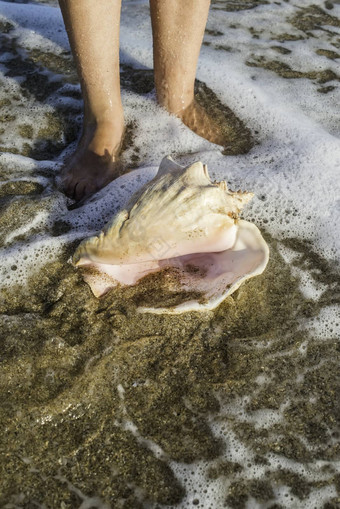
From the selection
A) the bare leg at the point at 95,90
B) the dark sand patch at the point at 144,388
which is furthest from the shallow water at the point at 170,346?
the bare leg at the point at 95,90

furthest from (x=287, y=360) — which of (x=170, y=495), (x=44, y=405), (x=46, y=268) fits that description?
(x=46, y=268)

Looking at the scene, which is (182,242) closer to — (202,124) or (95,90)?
(95,90)

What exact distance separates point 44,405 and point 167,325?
54 cm

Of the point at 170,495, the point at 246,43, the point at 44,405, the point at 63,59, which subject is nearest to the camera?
the point at 170,495

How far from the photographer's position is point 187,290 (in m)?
1.99

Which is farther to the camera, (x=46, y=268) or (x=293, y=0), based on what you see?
(x=293, y=0)

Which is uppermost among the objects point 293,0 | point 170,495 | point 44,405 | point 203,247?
point 293,0

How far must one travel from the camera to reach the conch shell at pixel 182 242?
190cm

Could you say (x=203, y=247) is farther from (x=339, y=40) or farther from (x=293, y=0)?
(x=293, y=0)

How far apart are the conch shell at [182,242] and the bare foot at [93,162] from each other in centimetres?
54

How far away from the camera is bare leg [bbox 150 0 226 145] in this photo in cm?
254

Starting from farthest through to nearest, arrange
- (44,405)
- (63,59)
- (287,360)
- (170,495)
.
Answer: (63,59)
(287,360)
(44,405)
(170,495)

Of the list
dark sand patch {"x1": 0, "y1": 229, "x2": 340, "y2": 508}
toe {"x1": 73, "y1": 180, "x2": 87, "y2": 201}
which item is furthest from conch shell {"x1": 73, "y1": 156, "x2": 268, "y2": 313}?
toe {"x1": 73, "y1": 180, "x2": 87, "y2": 201}

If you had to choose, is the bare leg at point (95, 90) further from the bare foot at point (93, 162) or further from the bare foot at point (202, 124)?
the bare foot at point (202, 124)
